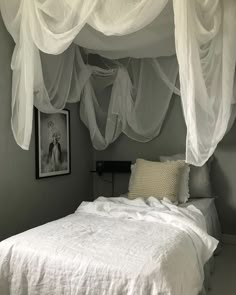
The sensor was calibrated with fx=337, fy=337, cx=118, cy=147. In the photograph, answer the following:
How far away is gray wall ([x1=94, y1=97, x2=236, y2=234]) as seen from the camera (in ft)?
11.8

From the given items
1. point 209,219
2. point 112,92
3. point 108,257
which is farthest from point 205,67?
point 209,219

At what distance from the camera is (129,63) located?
10.7 feet

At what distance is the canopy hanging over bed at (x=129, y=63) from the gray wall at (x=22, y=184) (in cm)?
17

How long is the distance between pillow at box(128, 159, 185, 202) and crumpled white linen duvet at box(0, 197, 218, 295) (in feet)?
1.84

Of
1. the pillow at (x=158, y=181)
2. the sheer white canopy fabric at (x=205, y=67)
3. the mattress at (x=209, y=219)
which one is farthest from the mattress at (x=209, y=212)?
the sheer white canopy fabric at (x=205, y=67)

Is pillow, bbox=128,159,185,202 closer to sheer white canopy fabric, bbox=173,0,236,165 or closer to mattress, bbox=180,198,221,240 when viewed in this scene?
mattress, bbox=180,198,221,240

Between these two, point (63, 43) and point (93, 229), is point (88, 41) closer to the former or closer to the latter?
point (63, 43)

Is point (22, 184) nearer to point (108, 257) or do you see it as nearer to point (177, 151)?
point (108, 257)

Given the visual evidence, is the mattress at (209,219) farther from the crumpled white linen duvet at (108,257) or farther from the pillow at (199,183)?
the crumpled white linen duvet at (108,257)

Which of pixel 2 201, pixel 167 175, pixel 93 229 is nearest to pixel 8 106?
pixel 2 201

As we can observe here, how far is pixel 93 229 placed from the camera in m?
2.26

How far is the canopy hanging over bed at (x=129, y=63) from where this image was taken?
1930 mm

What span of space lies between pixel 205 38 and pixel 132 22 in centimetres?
44

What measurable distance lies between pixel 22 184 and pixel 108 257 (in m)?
Answer: 1.39
